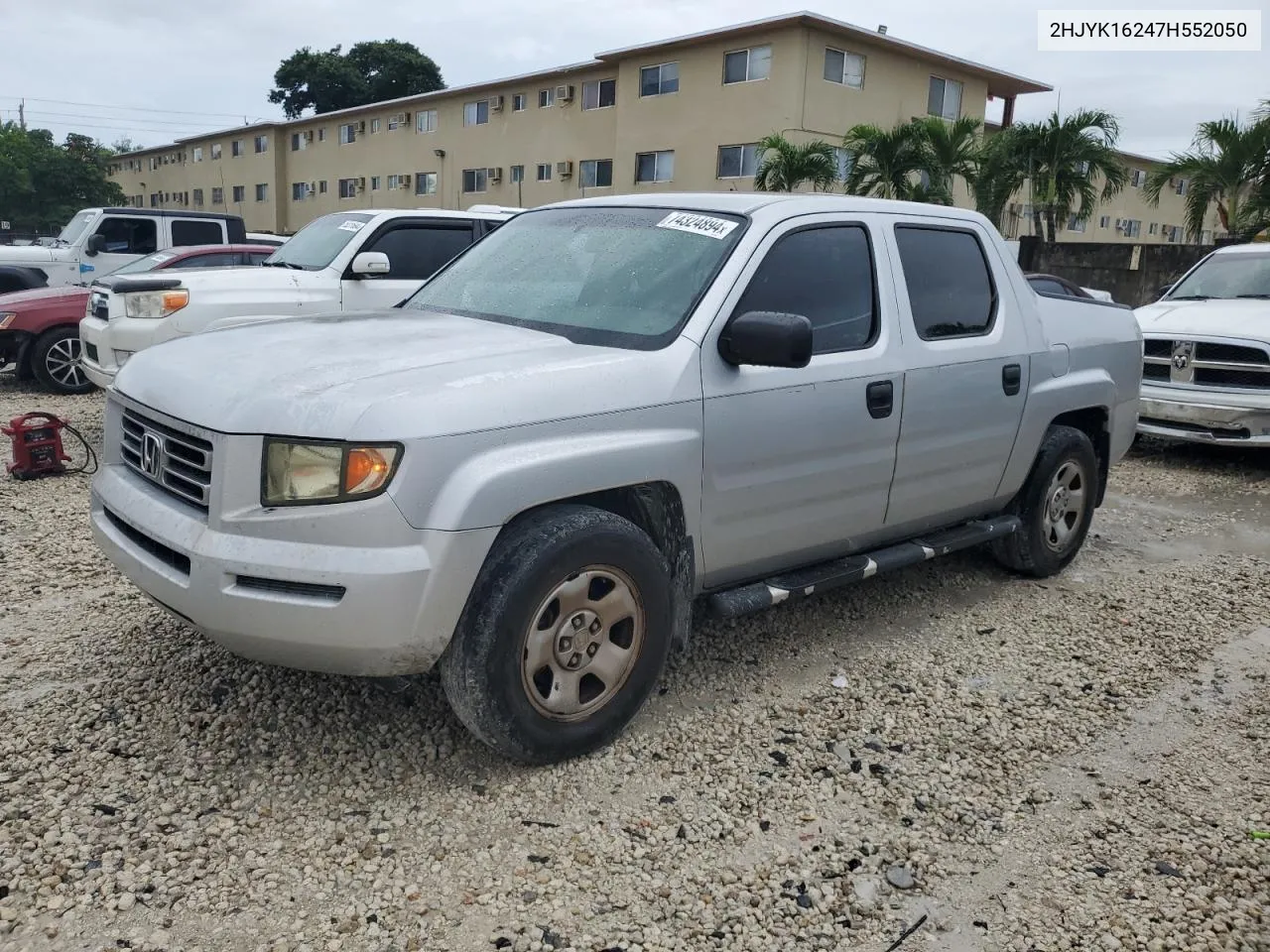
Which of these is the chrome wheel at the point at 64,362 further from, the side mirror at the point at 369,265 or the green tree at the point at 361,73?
the green tree at the point at 361,73

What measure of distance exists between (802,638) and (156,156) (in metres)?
62.1

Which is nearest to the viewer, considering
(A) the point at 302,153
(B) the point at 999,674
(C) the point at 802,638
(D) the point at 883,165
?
(B) the point at 999,674

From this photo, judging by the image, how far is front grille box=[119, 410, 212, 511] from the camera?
299 cm

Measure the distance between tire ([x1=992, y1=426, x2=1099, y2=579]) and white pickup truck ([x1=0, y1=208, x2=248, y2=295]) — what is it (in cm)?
1117

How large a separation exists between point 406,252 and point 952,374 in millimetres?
5420

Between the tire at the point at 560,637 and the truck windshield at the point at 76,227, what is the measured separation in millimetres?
12759

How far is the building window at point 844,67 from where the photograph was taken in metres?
26.3

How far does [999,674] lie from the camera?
425 cm

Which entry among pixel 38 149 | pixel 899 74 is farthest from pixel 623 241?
pixel 38 149

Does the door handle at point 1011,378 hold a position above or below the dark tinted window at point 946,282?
below

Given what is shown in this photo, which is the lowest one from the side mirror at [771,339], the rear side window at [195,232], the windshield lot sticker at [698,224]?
the side mirror at [771,339]

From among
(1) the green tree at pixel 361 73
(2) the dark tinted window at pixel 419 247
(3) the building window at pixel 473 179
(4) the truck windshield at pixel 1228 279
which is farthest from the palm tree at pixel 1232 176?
(1) the green tree at pixel 361 73

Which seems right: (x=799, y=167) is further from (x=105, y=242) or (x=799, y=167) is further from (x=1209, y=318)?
(x=1209, y=318)

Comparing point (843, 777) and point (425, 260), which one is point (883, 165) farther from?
point (843, 777)
